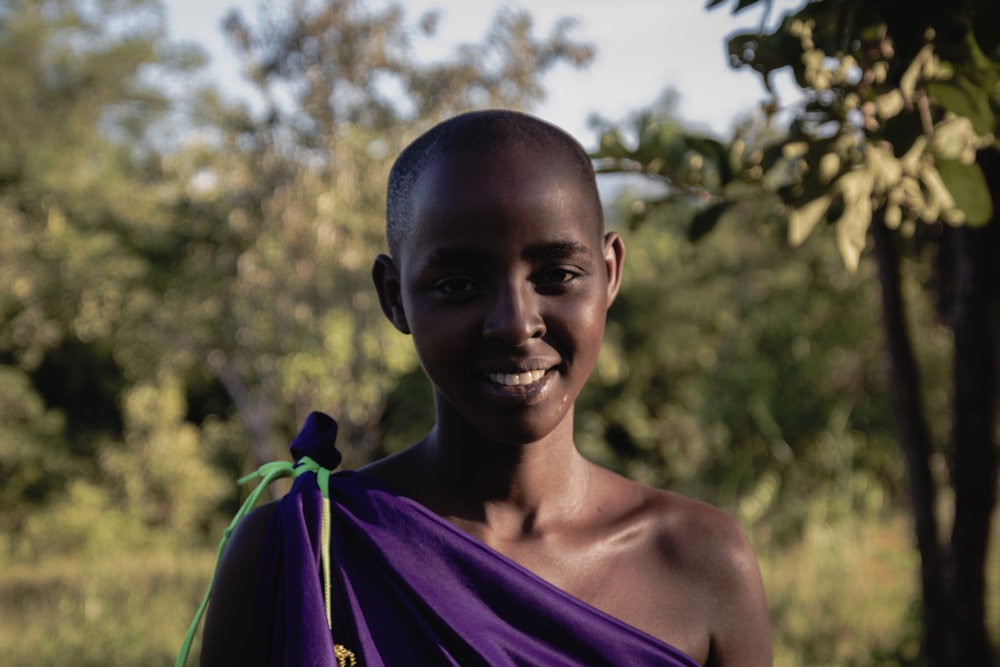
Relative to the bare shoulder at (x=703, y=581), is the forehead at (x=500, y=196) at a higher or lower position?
higher

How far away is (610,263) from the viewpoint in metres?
1.45

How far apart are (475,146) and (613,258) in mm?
260

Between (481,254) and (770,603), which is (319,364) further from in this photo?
(481,254)

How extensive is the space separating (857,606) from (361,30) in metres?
4.82

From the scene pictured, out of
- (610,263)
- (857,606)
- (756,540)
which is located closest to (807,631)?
(857,606)

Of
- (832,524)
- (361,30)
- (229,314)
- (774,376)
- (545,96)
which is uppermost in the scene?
(361,30)

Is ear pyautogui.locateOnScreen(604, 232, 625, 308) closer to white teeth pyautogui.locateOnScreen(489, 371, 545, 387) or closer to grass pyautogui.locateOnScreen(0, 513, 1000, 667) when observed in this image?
white teeth pyautogui.locateOnScreen(489, 371, 545, 387)

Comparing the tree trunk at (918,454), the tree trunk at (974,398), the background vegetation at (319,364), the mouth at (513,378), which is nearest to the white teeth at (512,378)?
the mouth at (513,378)

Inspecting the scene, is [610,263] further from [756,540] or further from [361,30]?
[756,540]

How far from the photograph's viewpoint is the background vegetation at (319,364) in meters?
7.17

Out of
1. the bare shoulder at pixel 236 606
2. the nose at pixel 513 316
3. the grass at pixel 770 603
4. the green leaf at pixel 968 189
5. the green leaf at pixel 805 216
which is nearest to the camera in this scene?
the nose at pixel 513 316

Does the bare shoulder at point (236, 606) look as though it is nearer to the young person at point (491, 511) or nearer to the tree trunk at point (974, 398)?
the young person at point (491, 511)

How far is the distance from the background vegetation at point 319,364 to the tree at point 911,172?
1.79 m

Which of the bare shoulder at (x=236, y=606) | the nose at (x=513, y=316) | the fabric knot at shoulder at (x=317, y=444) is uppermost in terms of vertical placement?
the nose at (x=513, y=316)
